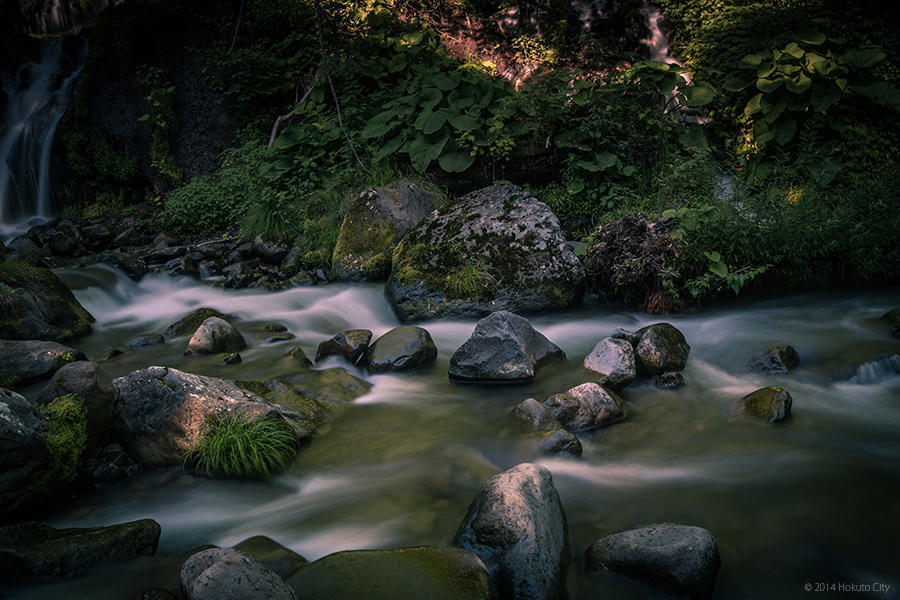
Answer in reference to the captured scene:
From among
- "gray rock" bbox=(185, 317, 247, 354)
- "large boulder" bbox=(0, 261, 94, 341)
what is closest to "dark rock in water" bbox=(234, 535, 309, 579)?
"gray rock" bbox=(185, 317, 247, 354)

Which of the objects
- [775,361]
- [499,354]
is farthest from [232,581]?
[775,361]

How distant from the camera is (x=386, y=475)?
135 inches

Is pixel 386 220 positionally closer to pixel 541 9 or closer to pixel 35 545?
pixel 35 545

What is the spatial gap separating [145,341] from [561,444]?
15.7 feet

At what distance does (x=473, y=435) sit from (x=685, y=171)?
506cm

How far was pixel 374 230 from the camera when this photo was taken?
7.64 m

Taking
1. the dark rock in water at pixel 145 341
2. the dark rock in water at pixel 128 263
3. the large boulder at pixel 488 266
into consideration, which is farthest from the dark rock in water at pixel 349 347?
the dark rock in water at pixel 128 263

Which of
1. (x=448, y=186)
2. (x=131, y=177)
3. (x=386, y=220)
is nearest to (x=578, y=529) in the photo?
(x=386, y=220)

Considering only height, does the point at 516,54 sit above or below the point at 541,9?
below

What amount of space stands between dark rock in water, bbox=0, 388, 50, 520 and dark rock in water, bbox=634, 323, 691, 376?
4206 millimetres

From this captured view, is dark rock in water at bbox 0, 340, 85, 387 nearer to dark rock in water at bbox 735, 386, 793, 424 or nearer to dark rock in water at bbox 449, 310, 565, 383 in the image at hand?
dark rock in water at bbox 449, 310, 565, 383

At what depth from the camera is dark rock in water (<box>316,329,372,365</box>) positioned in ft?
16.9

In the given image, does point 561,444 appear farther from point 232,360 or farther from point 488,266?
point 232,360

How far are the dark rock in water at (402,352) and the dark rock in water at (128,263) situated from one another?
5.19 metres
